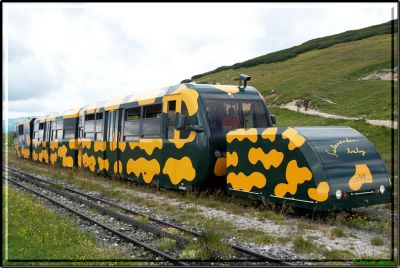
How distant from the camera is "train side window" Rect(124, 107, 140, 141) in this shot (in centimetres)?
1515

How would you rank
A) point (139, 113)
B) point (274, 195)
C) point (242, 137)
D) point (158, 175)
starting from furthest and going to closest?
point (139, 113) < point (158, 175) < point (242, 137) < point (274, 195)

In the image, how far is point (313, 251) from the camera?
7.34 m

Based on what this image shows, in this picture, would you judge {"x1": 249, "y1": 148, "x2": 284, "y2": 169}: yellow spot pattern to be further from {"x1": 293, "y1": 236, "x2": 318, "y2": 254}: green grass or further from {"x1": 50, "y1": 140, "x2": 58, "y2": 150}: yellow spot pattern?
{"x1": 50, "y1": 140, "x2": 58, "y2": 150}: yellow spot pattern

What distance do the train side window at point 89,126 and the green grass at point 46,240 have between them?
331 inches

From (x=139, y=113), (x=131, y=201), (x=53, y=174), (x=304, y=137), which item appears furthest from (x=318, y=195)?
(x=53, y=174)

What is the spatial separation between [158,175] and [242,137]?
3966 millimetres

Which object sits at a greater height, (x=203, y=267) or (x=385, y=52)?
(x=385, y=52)

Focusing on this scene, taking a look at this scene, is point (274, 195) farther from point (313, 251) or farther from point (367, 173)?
point (313, 251)

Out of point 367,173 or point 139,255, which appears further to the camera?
point 367,173

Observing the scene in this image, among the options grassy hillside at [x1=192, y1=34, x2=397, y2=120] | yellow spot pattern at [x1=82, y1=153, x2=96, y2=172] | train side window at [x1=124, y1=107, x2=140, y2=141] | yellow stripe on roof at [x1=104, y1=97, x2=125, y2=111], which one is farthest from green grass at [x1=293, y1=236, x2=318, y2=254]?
grassy hillside at [x1=192, y1=34, x2=397, y2=120]

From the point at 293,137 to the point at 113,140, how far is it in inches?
354

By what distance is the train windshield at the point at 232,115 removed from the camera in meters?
12.2

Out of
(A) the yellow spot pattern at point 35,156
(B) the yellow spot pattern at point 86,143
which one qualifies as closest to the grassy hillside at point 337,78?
(B) the yellow spot pattern at point 86,143

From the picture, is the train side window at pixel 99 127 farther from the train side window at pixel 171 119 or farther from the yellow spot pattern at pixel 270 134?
the yellow spot pattern at pixel 270 134
